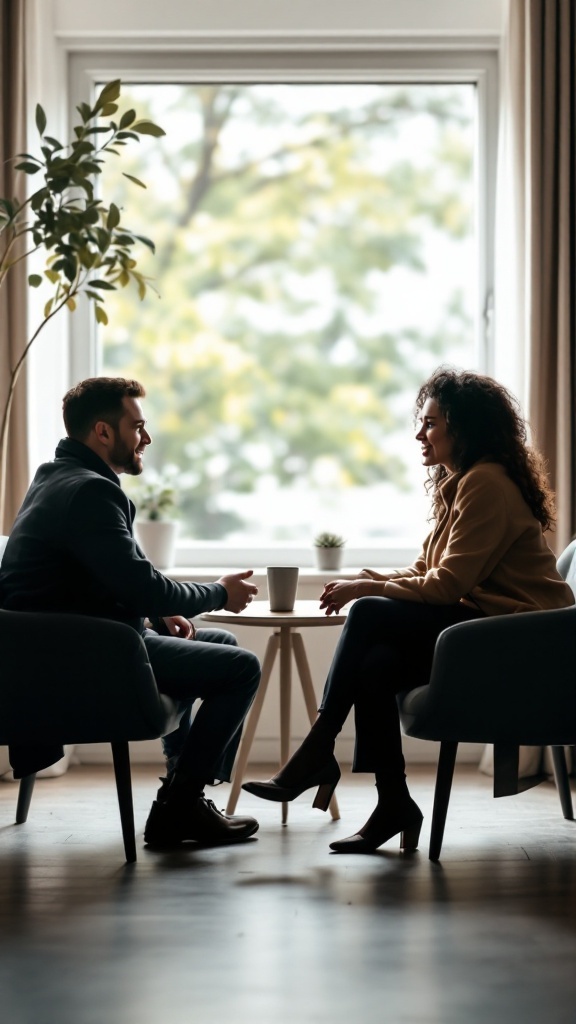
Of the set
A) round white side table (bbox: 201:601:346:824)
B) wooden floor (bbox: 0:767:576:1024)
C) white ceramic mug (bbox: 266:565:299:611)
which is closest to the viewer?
wooden floor (bbox: 0:767:576:1024)

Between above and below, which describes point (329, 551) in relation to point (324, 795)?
above

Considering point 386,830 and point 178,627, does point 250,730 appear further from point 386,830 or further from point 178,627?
point 386,830

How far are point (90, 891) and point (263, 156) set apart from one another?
2.88m

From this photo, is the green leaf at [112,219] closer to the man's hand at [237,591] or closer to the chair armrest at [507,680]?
the man's hand at [237,591]

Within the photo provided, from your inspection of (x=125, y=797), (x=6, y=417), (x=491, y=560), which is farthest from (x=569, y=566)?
(x=6, y=417)

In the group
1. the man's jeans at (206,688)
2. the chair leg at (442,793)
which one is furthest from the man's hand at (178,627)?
the chair leg at (442,793)

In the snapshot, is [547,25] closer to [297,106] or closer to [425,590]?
[297,106]

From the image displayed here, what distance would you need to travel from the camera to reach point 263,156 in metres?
4.17

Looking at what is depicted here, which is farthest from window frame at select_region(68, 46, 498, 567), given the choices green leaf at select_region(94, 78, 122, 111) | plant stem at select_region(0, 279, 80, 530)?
green leaf at select_region(94, 78, 122, 111)

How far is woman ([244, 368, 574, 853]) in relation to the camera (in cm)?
258

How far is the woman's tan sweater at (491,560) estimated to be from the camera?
2.57 m

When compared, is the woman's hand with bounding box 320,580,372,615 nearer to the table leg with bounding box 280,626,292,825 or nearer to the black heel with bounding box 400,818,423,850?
the table leg with bounding box 280,626,292,825

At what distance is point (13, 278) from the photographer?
3672 mm

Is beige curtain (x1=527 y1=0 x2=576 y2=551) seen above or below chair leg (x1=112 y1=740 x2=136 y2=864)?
above
